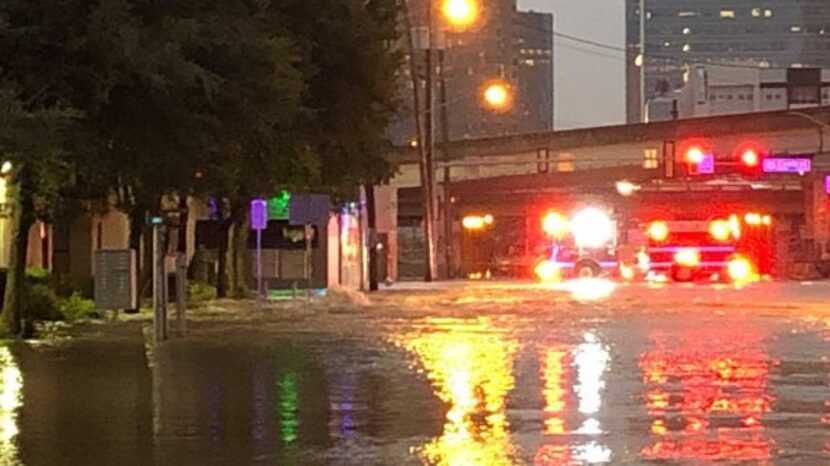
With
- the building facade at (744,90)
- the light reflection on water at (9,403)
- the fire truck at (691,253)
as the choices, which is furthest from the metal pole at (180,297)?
the building facade at (744,90)

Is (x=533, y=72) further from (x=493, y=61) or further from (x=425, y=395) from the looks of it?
(x=425, y=395)

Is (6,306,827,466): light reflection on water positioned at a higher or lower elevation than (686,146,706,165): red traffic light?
lower

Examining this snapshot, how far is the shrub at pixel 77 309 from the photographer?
3338cm

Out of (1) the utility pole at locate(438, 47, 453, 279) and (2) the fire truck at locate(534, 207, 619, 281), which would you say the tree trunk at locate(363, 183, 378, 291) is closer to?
(2) the fire truck at locate(534, 207, 619, 281)

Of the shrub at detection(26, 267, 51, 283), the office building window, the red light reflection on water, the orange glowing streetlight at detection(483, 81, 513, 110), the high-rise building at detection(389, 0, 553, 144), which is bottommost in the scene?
the red light reflection on water

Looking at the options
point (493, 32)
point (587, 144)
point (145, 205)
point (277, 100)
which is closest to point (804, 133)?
point (587, 144)

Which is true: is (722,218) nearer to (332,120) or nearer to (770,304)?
(770,304)

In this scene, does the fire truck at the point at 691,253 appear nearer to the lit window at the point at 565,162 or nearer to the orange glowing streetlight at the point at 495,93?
the orange glowing streetlight at the point at 495,93

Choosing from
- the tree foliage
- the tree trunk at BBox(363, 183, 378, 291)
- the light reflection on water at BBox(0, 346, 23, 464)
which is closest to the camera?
the light reflection on water at BBox(0, 346, 23, 464)

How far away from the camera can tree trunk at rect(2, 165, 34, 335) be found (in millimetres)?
27750

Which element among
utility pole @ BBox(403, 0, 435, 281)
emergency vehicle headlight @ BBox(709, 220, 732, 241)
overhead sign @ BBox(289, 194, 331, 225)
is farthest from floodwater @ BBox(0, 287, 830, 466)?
emergency vehicle headlight @ BBox(709, 220, 732, 241)

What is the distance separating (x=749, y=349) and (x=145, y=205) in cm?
1629

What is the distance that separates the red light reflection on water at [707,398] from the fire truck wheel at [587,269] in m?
46.7

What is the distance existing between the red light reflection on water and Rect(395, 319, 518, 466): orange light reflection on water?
134 cm
